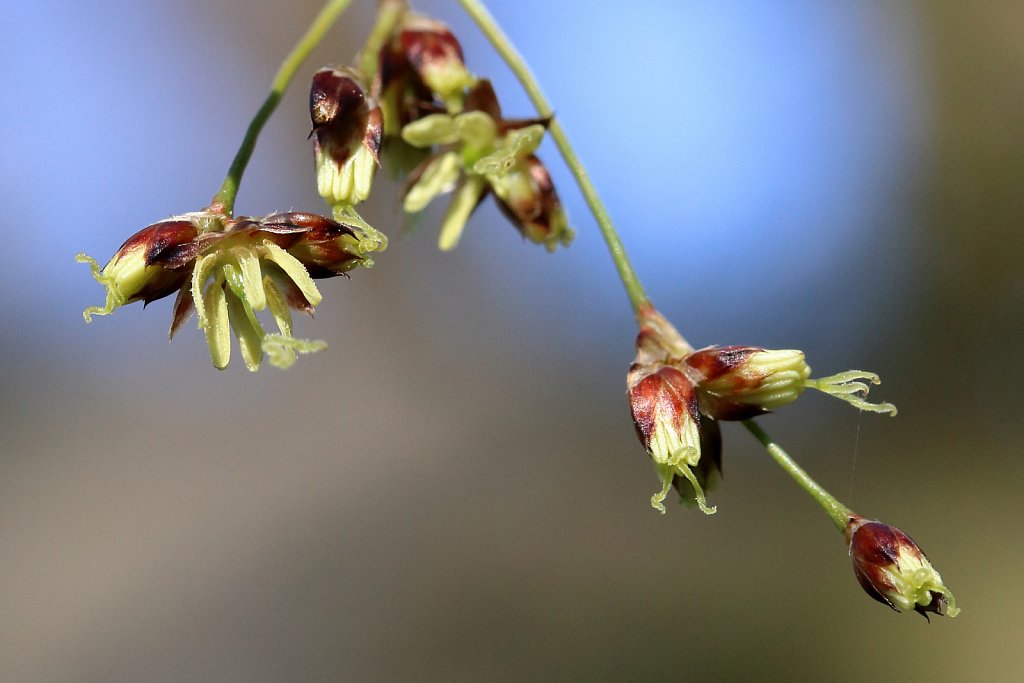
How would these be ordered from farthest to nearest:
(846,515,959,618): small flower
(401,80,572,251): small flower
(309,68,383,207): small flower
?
(401,80,572,251): small flower, (309,68,383,207): small flower, (846,515,959,618): small flower

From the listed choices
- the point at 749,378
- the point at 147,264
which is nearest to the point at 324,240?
the point at 147,264

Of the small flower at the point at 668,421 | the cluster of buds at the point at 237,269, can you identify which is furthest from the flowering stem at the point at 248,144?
the small flower at the point at 668,421

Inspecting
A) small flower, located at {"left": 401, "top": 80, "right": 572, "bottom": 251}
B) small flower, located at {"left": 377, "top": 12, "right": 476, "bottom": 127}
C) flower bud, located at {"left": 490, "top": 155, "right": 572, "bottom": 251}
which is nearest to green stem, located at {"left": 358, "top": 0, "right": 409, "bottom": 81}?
small flower, located at {"left": 377, "top": 12, "right": 476, "bottom": 127}

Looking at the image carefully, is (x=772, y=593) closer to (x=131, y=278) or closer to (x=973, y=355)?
(x=973, y=355)

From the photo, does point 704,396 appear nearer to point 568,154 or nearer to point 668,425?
point 668,425

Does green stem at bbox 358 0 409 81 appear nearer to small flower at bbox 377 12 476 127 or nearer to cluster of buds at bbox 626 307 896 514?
small flower at bbox 377 12 476 127

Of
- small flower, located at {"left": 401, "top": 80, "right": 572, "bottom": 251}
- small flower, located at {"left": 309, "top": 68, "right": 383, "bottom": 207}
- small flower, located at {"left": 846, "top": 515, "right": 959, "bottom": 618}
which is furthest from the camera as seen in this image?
small flower, located at {"left": 401, "top": 80, "right": 572, "bottom": 251}
